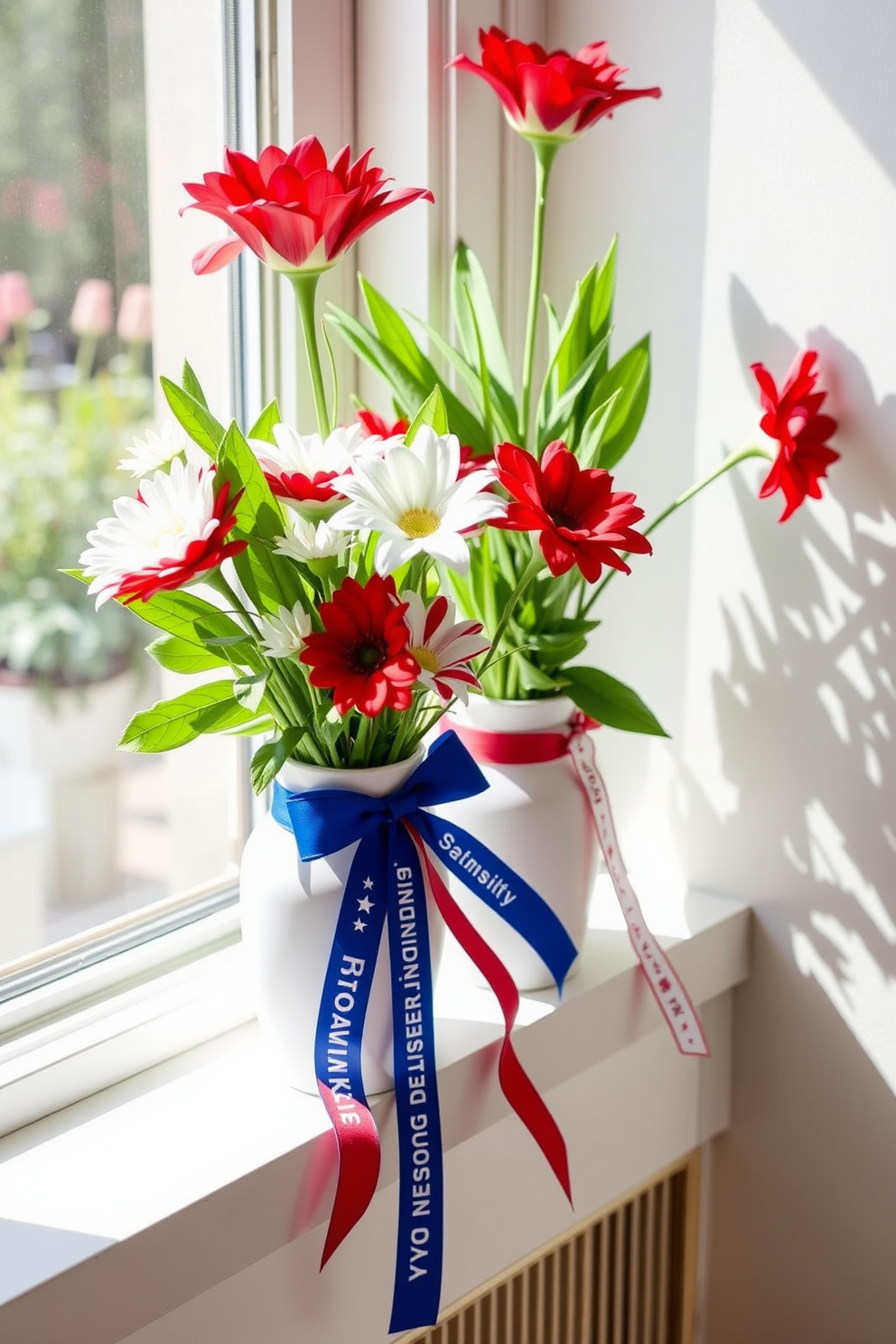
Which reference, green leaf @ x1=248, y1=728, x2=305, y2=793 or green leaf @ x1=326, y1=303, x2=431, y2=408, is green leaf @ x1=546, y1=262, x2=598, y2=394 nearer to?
green leaf @ x1=326, y1=303, x2=431, y2=408

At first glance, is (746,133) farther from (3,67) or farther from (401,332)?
(3,67)

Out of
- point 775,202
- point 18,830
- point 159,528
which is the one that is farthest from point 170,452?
point 775,202

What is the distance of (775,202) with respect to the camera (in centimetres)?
116

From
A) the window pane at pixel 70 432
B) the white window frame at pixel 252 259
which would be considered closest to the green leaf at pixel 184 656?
the window pane at pixel 70 432

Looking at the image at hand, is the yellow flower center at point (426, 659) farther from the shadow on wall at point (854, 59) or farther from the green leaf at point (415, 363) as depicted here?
the shadow on wall at point (854, 59)

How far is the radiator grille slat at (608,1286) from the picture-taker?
1.21 m

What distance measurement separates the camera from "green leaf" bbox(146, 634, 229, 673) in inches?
35.7

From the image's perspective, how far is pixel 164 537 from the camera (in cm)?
81

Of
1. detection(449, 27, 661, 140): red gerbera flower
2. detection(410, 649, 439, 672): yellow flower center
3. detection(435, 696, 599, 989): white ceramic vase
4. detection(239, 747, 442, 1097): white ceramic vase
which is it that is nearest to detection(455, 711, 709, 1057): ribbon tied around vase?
detection(435, 696, 599, 989): white ceramic vase

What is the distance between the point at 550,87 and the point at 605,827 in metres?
0.58

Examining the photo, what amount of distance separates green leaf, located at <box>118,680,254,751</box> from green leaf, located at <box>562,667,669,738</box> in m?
0.31

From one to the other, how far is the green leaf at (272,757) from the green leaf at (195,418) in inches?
7.4

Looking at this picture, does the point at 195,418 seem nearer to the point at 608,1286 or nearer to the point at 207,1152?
the point at 207,1152

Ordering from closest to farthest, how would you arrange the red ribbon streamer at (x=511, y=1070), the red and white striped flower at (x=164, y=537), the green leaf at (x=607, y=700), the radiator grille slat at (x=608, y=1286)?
1. the red and white striped flower at (x=164, y=537)
2. the red ribbon streamer at (x=511, y=1070)
3. the green leaf at (x=607, y=700)
4. the radiator grille slat at (x=608, y=1286)
